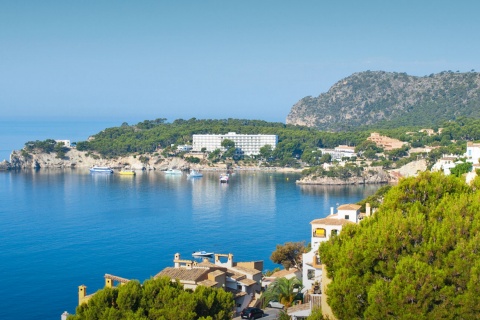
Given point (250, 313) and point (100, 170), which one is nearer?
point (250, 313)

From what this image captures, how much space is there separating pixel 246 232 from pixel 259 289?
17.6m

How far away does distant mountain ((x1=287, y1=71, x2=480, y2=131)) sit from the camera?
4082 inches

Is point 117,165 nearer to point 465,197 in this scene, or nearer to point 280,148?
point 280,148

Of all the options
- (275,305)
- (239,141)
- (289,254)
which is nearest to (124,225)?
(289,254)

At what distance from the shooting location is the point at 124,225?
36.2 m

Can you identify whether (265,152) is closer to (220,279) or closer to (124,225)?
(124,225)

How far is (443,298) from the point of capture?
29.7 feet

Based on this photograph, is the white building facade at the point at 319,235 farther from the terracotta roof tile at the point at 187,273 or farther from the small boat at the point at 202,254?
the small boat at the point at 202,254

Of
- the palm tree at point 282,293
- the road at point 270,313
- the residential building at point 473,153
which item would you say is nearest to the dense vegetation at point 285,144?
the residential building at point 473,153

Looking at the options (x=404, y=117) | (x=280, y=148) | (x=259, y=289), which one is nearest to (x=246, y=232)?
(x=259, y=289)

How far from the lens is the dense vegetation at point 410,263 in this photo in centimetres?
898

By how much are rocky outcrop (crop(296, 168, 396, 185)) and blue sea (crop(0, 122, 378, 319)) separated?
171 cm

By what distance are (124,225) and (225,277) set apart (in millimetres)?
22017

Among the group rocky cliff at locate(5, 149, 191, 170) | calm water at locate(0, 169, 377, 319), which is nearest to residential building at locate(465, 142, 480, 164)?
calm water at locate(0, 169, 377, 319)
